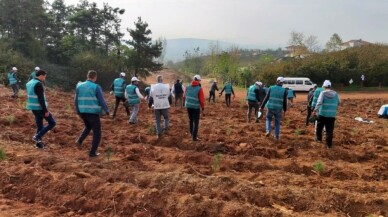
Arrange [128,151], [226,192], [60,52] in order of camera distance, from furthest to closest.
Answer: [60,52] → [128,151] → [226,192]

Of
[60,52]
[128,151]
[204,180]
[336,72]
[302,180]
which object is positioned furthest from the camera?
[336,72]

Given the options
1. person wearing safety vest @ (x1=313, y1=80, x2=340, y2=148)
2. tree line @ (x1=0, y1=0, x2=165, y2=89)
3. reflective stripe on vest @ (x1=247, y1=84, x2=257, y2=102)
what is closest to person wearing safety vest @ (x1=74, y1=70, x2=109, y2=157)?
person wearing safety vest @ (x1=313, y1=80, x2=340, y2=148)

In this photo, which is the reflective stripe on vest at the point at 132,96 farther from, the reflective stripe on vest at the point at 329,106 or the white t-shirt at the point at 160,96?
the reflective stripe on vest at the point at 329,106

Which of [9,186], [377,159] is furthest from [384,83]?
[9,186]

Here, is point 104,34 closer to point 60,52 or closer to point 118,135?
point 60,52

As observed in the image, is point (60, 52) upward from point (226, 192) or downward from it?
upward

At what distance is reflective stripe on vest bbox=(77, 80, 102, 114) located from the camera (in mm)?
7055

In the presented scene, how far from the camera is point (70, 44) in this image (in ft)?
119

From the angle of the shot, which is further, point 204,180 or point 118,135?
point 118,135

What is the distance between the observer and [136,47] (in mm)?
36656

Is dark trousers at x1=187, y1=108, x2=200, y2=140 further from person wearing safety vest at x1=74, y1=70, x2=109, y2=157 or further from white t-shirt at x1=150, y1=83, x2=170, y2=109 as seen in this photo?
person wearing safety vest at x1=74, y1=70, x2=109, y2=157

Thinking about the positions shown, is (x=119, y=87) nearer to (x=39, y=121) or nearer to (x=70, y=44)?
(x=39, y=121)

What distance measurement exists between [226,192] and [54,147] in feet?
14.2

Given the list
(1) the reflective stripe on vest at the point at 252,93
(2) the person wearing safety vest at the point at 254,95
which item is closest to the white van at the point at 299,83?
(2) the person wearing safety vest at the point at 254,95
